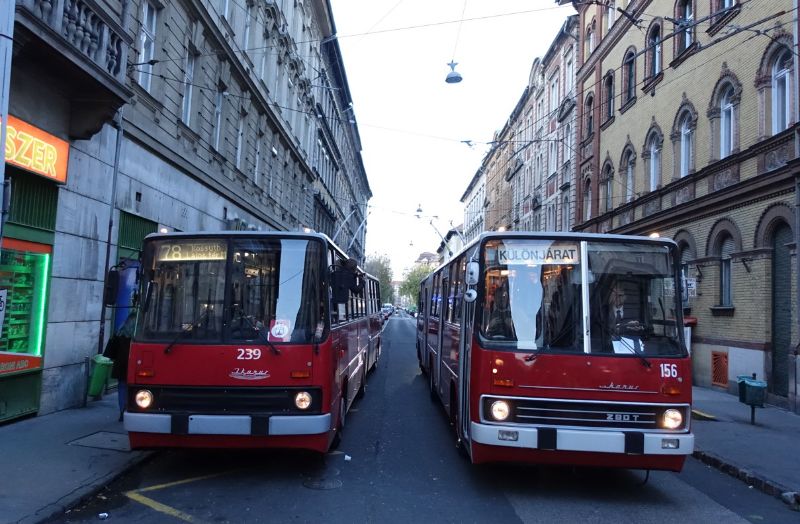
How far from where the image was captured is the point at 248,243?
6.59 m

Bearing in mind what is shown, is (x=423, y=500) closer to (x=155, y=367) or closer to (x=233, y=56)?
(x=155, y=367)

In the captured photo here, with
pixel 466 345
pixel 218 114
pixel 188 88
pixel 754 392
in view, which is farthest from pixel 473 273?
pixel 218 114

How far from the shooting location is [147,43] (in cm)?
1281

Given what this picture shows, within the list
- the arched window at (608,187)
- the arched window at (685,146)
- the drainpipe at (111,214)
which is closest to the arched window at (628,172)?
the arched window at (608,187)

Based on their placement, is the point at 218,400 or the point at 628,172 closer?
the point at 218,400

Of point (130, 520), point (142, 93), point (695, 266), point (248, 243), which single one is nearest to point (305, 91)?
point (142, 93)

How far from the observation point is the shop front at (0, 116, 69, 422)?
27.1 feet

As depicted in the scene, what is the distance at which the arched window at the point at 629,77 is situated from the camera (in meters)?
21.5

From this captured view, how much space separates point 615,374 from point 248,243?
3.96 metres

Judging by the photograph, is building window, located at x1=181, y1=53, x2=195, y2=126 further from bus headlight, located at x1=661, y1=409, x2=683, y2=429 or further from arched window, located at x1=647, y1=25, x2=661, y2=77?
arched window, located at x1=647, y1=25, x2=661, y2=77

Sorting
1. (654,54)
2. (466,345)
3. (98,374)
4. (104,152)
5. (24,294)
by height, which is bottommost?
(98,374)

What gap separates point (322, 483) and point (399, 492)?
2.74 feet

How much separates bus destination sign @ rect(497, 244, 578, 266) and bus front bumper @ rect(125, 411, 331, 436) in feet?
8.73

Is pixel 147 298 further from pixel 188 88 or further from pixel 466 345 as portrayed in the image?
pixel 188 88
